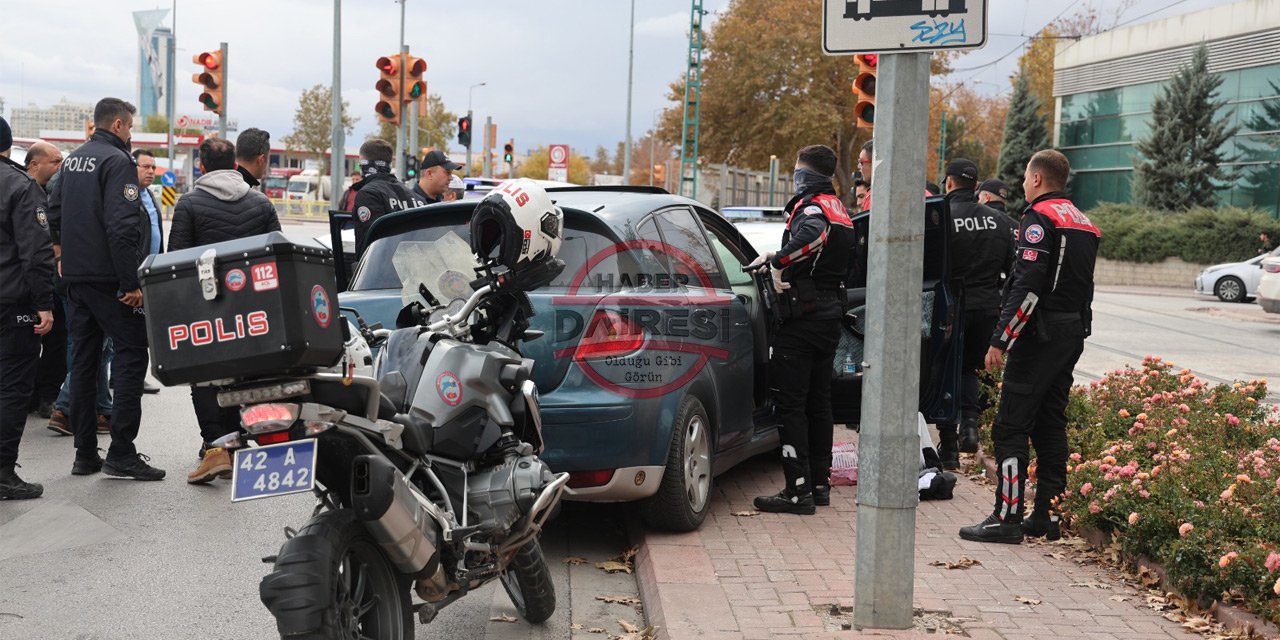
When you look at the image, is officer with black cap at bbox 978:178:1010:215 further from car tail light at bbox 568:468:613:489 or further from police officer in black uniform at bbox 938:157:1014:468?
car tail light at bbox 568:468:613:489

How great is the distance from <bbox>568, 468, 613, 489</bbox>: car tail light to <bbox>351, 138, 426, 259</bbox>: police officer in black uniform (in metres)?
3.19

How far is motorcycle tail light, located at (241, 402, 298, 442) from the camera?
347cm

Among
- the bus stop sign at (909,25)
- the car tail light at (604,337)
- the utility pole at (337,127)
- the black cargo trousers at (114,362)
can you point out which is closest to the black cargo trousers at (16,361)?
the black cargo trousers at (114,362)

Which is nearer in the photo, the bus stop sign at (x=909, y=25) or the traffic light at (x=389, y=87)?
the bus stop sign at (x=909, y=25)

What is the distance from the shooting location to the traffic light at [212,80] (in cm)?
2039

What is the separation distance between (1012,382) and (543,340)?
234cm

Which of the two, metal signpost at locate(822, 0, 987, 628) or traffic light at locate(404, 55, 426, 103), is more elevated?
traffic light at locate(404, 55, 426, 103)

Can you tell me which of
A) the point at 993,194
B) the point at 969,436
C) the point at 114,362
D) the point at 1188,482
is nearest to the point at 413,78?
the point at 993,194

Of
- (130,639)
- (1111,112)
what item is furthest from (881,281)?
→ (1111,112)

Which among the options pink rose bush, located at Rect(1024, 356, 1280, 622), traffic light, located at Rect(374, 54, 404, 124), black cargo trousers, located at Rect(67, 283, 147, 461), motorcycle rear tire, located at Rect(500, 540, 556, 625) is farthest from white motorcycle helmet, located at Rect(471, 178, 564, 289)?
traffic light, located at Rect(374, 54, 404, 124)

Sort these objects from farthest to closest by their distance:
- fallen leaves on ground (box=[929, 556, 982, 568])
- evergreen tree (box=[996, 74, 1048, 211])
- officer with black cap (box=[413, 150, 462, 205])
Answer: evergreen tree (box=[996, 74, 1048, 211])
officer with black cap (box=[413, 150, 462, 205])
fallen leaves on ground (box=[929, 556, 982, 568])

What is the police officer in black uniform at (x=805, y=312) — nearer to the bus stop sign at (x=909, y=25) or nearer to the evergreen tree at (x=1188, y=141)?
the bus stop sign at (x=909, y=25)

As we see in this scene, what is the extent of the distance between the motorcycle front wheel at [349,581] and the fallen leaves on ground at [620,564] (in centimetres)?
222

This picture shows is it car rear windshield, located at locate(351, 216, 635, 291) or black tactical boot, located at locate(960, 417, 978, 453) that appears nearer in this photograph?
car rear windshield, located at locate(351, 216, 635, 291)
